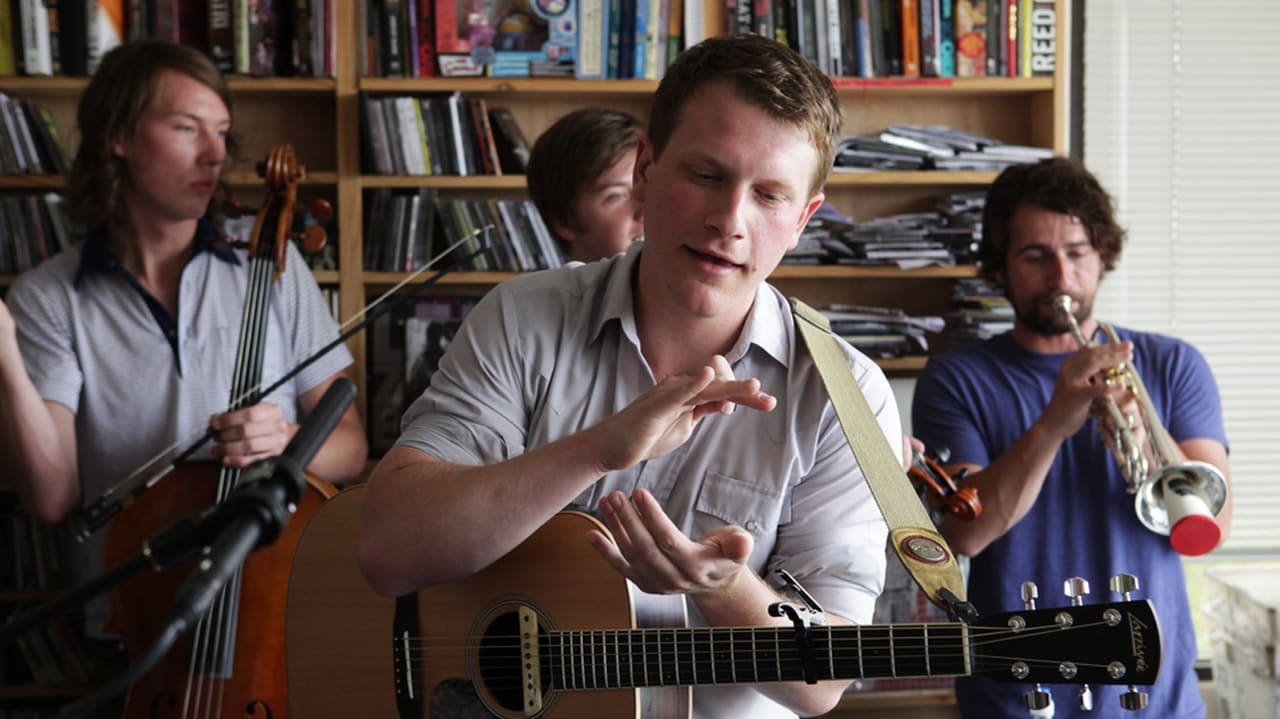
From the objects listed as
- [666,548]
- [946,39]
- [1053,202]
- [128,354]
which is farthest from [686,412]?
[946,39]

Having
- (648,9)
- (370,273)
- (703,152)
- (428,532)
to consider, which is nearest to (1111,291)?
(648,9)

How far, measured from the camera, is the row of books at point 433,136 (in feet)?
10.7

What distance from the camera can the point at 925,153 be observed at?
134 inches

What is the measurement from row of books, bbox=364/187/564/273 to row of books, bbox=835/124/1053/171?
0.90m

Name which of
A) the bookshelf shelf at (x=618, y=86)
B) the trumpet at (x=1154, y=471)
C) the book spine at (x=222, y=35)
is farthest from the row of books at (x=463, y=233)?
the trumpet at (x=1154, y=471)

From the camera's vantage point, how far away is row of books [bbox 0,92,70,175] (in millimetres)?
3221

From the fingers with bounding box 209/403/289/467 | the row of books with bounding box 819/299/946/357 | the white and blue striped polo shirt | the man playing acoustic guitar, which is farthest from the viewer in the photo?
the row of books with bounding box 819/299/946/357

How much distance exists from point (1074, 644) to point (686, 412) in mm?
510

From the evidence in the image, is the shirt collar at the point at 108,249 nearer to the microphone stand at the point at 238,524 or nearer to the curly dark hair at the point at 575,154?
the curly dark hair at the point at 575,154

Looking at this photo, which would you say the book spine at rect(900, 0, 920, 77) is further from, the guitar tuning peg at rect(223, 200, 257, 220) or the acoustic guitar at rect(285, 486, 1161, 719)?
the acoustic guitar at rect(285, 486, 1161, 719)

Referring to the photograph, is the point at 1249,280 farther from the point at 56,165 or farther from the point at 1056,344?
the point at 56,165

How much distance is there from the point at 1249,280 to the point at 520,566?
2932 millimetres

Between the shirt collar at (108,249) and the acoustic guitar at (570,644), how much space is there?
39.1 inches

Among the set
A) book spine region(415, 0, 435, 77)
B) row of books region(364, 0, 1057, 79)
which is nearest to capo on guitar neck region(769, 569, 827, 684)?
row of books region(364, 0, 1057, 79)
